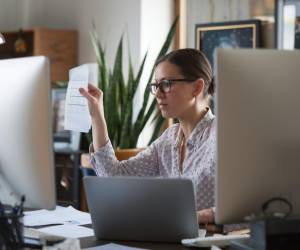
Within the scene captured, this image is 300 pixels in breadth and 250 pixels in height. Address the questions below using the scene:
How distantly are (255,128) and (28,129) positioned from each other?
551mm

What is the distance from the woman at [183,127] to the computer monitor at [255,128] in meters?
0.72

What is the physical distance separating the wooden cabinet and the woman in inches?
120

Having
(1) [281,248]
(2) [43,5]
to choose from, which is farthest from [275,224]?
(2) [43,5]

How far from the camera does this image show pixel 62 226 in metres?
2.10

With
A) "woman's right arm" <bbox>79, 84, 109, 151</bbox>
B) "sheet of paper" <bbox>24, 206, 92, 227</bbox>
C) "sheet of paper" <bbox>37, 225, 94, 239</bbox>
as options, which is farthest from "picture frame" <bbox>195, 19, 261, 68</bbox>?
"sheet of paper" <bbox>37, 225, 94, 239</bbox>

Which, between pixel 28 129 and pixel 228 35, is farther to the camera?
pixel 228 35

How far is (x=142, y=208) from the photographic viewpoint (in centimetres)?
187

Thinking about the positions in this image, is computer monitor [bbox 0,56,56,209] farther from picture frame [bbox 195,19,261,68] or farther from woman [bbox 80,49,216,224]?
picture frame [bbox 195,19,261,68]

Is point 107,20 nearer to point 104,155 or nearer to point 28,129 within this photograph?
point 104,155

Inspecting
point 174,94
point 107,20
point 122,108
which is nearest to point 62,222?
point 174,94

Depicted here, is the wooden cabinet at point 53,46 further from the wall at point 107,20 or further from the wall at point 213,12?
the wall at point 213,12

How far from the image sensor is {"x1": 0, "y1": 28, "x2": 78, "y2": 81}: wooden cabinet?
216 inches

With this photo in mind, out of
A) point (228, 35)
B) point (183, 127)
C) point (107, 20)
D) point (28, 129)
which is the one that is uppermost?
point (107, 20)

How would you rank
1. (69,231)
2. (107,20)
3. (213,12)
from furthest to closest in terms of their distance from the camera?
(107,20) → (213,12) → (69,231)
